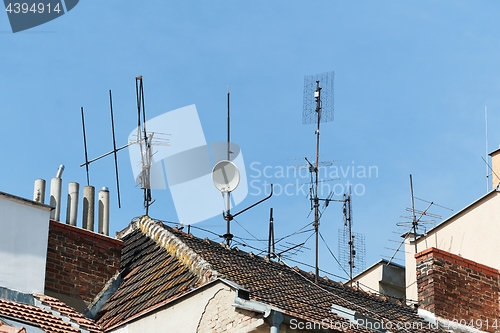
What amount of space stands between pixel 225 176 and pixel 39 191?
12.4ft

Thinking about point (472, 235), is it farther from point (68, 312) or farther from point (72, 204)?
point (68, 312)

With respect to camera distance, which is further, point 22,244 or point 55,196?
point 55,196

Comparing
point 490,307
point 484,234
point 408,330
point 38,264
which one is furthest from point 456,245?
point 38,264

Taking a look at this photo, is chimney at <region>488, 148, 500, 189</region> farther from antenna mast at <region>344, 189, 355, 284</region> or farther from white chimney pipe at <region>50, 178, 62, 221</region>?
white chimney pipe at <region>50, 178, 62, 221</region>

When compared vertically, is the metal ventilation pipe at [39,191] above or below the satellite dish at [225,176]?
below

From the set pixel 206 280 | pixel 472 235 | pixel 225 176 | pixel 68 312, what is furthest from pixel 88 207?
pixel 472 235

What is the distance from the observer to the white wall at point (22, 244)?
14977mm

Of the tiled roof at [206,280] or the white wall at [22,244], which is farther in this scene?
the white wall at [22,244]

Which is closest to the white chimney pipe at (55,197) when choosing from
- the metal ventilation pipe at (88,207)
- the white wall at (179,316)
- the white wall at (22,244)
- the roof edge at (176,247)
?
the metal ventilation pipe at (88,207)

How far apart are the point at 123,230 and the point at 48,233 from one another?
3562 millimetres

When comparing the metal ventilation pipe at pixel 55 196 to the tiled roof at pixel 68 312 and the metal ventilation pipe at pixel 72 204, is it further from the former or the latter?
the tiled roof at pixel 68 312

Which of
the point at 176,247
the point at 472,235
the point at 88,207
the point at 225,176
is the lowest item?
the point at 176,247

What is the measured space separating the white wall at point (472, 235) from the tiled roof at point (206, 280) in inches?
138

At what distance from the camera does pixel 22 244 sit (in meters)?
15.3
